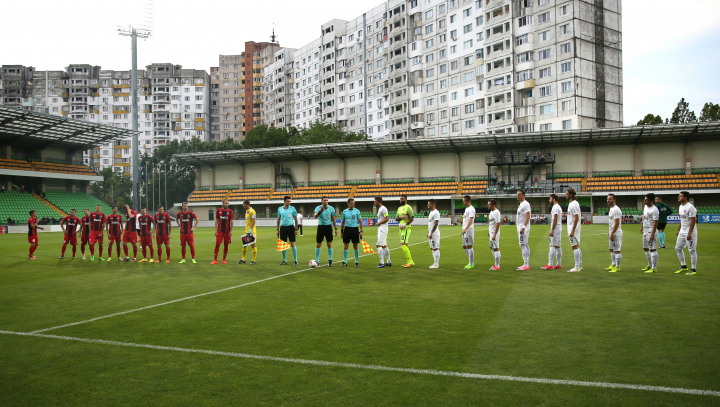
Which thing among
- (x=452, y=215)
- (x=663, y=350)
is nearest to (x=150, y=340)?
(x=663, y=350)

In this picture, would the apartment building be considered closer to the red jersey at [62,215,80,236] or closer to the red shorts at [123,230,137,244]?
the red jersey at [62,215,80,236]

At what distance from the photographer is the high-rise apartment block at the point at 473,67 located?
6159cm

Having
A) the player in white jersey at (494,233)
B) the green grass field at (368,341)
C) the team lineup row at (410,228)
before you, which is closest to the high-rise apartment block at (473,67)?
the team lineup row at (410,228)

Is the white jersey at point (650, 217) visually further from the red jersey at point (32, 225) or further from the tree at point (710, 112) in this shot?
the tree at point (710, 112)

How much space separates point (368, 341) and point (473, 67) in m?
72.4

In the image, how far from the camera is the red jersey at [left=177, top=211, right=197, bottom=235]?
53.8 feet

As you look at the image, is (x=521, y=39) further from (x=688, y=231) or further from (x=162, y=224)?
(x=162, y=224)

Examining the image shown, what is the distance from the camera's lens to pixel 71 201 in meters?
59.4

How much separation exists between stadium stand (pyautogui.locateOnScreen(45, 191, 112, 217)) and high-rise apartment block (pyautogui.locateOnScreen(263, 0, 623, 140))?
4662 centimetres

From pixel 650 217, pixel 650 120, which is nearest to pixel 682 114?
pixel 650 120

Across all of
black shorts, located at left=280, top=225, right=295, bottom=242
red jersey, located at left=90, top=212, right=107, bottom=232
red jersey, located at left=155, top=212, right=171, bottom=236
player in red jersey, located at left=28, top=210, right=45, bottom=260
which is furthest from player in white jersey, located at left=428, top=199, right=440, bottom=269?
player in red jersey, located at left=28, top=210, right=45, bottom=260

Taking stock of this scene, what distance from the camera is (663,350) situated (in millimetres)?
5523

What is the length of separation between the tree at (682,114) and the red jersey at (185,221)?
69384 mm

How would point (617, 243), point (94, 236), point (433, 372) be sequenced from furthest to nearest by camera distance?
point (94, 236) < point (617, 243) < point (433, 372)
